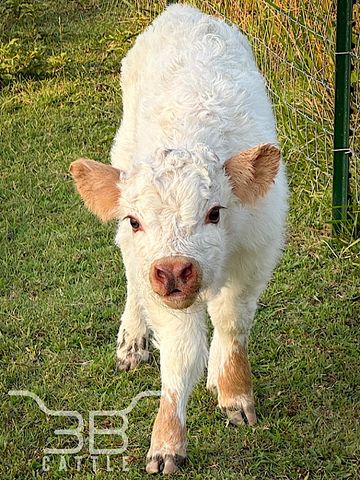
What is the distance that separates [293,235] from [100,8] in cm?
627

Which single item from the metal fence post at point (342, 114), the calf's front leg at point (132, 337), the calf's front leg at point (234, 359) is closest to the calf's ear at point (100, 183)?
the calf's front leg at point (234, 359)

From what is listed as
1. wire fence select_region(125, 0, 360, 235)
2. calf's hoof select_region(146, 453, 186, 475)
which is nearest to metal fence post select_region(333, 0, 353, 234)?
wire fence select_region(125, 0, 360, 235)

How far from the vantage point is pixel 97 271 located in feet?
20.8

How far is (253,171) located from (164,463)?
58.3 inches

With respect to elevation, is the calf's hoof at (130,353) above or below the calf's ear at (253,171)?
below

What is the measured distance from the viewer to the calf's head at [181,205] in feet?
12.5

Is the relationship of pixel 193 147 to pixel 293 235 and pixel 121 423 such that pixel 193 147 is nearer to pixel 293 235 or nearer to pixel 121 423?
pixel 121 423

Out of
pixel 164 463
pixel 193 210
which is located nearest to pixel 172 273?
pixel 193 210

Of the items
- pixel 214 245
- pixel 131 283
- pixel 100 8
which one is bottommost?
pixel 100 8

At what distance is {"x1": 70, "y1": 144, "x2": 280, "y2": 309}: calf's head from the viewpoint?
3.80 m

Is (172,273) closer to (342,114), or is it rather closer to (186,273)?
(186,273)

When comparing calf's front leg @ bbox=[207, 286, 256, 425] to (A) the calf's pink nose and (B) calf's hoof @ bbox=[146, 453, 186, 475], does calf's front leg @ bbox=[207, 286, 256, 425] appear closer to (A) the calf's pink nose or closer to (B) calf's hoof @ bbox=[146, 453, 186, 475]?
(B) calf's hoof @ bbox=[146, 453, 186, 475]

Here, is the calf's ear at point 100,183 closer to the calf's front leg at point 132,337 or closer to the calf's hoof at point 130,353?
the calf's front leg at point 132,337

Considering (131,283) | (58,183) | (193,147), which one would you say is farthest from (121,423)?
(58,183)
